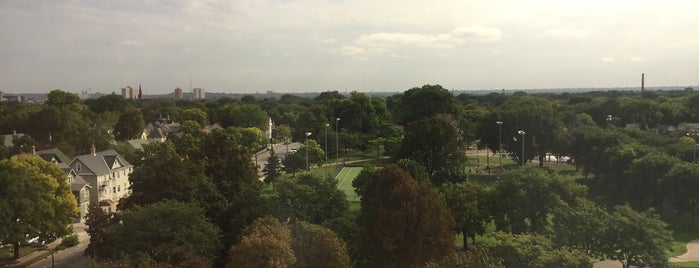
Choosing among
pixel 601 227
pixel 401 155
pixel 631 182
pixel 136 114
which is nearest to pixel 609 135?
pixel 631 182

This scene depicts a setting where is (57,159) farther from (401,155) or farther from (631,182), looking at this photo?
(631,182)

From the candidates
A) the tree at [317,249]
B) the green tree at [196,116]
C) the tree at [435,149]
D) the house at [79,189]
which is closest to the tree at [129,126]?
the green tree at [196,116]

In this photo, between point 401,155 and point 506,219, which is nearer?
point 506,219

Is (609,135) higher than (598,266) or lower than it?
higher

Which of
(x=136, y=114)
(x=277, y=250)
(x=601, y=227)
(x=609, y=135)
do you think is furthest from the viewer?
(x=136, y=114)

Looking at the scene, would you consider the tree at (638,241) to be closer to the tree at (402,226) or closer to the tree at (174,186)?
the tree at (402,226)

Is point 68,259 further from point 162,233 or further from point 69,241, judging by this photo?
point 162,233

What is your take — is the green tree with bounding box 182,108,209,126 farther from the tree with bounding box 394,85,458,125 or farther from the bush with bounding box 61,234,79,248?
the bush with bounding box 61,234,79,248
